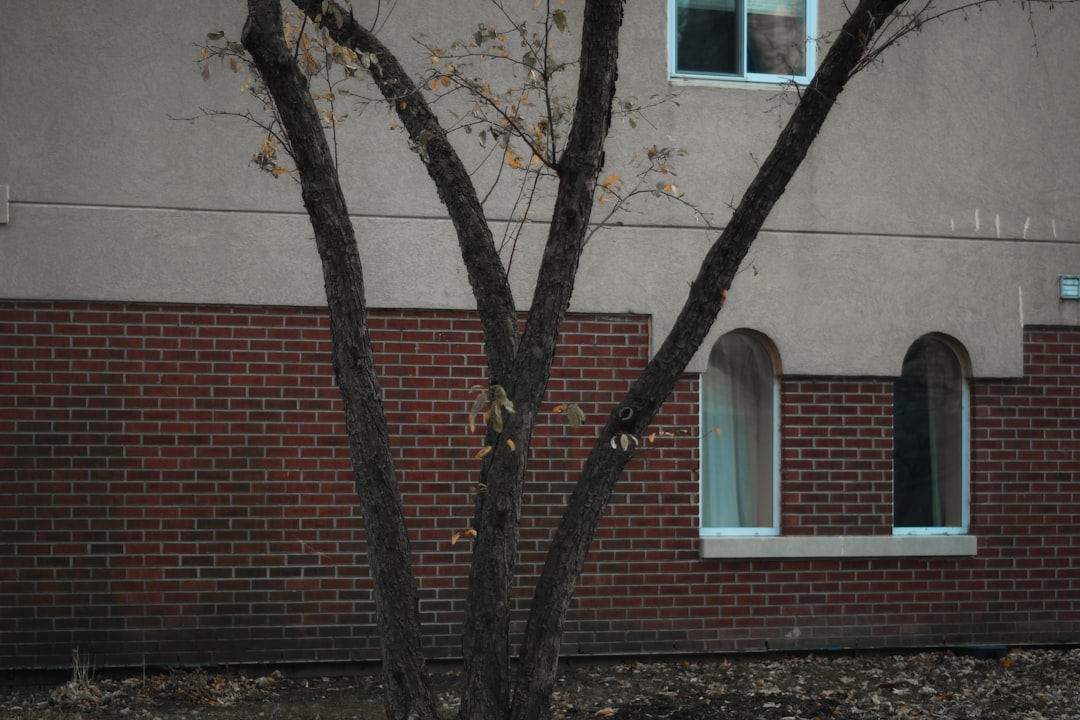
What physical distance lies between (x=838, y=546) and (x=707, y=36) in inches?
149

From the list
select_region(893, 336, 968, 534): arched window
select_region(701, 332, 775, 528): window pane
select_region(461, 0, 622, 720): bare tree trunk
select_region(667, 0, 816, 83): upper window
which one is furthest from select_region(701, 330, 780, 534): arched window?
select_region(461, 0, 622, 720): bare tree trunk

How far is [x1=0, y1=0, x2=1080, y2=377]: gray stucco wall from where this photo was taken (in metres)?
7.82

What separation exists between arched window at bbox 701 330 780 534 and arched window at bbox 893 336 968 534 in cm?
99

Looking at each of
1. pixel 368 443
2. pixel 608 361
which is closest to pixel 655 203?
pixel 608 361

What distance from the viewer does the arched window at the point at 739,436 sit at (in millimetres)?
8789

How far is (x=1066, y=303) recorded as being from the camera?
910cm

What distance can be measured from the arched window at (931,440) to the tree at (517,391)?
453 centimetres

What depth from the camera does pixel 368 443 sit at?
4.84 meters

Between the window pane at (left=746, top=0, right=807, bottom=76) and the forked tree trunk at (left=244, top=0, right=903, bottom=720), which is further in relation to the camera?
the window pane at (left=746, top=0, right=807, bottom=76)

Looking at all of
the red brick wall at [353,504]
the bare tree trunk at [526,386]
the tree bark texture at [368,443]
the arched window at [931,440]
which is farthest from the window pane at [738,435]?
the tree bark texture at [368,443]

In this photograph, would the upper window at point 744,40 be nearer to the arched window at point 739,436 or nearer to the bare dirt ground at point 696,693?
the arched window at point 739,436

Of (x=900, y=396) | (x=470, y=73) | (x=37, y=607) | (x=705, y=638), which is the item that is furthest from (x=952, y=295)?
(x=37, y=607)

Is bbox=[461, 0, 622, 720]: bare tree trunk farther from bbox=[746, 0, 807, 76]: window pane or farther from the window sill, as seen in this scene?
bbox=[746, 0, 807, 76]: window pane

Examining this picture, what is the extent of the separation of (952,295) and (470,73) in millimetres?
3854
